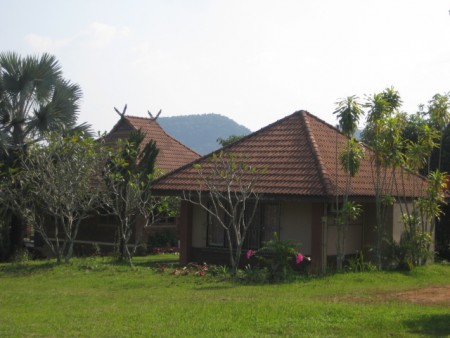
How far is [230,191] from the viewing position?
1947 centimetres

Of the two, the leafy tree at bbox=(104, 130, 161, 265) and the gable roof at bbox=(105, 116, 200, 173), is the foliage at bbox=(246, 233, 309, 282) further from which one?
the gable roof at bbox=(105, 116, 200, 173)

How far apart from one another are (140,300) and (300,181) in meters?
6.92

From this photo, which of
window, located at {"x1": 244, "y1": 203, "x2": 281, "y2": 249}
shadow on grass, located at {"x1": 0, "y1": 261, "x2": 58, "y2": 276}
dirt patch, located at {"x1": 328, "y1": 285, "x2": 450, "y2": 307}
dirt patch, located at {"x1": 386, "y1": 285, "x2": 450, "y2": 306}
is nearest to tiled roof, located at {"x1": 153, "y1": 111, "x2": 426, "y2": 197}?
window, located at {"x1": 244, "y1": 203, "x2": 281, "y2": 249}

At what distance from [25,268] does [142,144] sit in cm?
1037

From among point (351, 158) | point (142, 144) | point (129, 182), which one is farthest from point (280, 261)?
point (142, 144)

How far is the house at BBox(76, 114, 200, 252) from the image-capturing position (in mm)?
28297

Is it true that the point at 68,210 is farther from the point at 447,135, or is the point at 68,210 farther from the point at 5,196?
the point at 447,135

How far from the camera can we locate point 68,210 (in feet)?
66.7

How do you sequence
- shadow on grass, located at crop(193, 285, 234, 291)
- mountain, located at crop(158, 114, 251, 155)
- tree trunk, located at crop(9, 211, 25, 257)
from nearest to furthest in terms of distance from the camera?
shadow on grass, located at crop(193, 285, 234, 291) → tree trunk, located at crop(9, 211, 25, 257) → mountain, located at crop(158, 114, 251, 155)

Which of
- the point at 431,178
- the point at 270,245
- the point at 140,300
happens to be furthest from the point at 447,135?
the point at 140,300

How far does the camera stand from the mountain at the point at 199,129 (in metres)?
154

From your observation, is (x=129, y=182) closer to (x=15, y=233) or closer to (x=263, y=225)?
(x=263, y=225)

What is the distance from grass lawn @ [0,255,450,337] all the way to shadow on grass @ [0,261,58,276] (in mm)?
177

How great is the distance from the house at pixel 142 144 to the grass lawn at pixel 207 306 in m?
8.92
